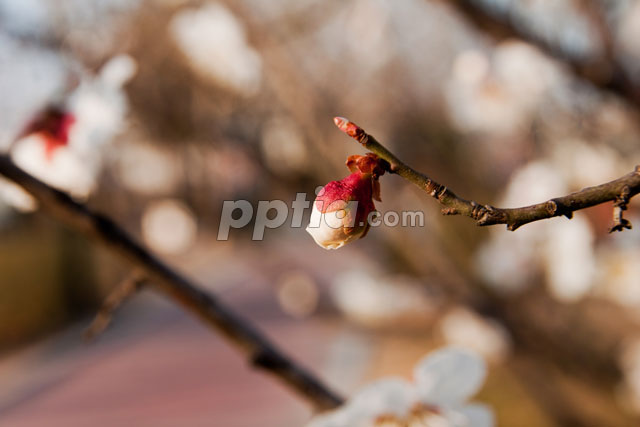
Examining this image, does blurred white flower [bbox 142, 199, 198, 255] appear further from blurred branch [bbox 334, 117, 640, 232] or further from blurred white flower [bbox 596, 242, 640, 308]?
blurred branch [bbox 334, 117, 640, 232]

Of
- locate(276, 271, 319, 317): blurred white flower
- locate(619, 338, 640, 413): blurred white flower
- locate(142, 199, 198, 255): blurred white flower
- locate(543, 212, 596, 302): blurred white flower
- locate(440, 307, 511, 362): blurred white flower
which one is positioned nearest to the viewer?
locate(543, 212, 596, 302): blurred white flower

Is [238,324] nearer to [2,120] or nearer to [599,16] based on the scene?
[2,120]

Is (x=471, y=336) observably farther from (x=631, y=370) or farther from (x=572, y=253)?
(x=572, y=253)

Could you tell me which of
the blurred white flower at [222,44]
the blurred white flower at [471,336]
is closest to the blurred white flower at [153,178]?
the blurred white flower at [471,336]

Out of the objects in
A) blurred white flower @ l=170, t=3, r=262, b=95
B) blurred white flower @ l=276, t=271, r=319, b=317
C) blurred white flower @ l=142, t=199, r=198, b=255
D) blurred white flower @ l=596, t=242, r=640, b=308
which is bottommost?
blurred white flower @ l=596, t=242, r=640, b=308

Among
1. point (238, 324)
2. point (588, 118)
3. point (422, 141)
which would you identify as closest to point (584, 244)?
point (588, 118)

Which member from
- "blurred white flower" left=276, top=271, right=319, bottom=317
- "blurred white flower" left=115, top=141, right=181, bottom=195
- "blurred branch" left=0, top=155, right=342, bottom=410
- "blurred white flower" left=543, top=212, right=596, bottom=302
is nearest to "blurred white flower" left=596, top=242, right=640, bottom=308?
"blurred white flower" left=543, top=212, right=596, bottom=302

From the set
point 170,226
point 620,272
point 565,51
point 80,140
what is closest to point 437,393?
point 80,140
